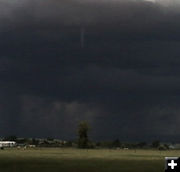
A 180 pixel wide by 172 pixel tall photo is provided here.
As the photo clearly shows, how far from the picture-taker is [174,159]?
2320cm

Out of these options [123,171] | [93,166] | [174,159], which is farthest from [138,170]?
[174,159]

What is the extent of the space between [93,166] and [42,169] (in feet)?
38.3

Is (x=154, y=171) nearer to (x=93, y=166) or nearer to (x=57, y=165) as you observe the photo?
(x=93, y=166)

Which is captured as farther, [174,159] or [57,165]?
[57,165]

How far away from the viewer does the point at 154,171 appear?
8675 centimetres

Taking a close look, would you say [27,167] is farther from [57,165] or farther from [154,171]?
[154,171]

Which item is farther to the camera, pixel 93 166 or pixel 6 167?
pixel 93 166

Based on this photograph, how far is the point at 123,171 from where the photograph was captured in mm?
87812

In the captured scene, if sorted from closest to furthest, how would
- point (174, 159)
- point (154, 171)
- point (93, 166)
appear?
point (174, 159), point (154, 171), point (93, 166)

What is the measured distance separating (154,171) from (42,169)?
1996 cm

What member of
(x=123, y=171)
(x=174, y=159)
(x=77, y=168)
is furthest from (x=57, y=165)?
(x=174, y=159)

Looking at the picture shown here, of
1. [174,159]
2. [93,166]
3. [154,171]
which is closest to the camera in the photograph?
[174,159]

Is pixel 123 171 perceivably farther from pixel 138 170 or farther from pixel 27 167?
pixel 27 167

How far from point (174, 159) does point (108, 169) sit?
68.0 meters
